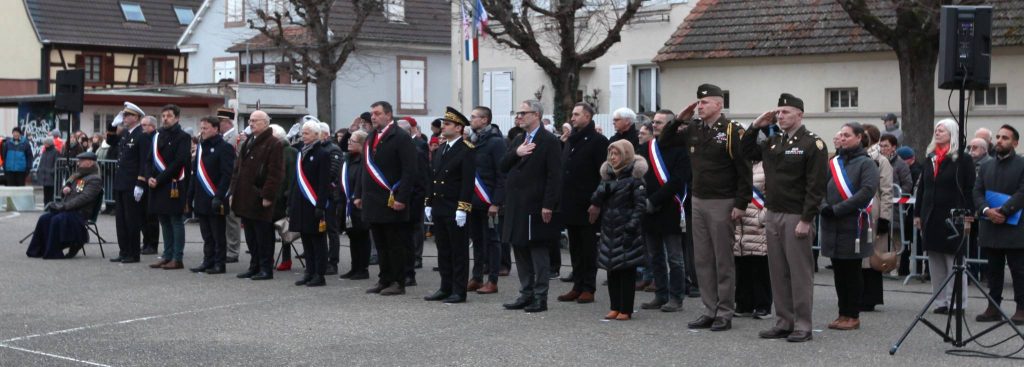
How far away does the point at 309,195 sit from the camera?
15.2 meters

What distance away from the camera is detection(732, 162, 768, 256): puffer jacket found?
485 inches

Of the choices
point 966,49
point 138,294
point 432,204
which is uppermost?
point 966,49

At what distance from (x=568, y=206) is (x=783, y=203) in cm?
275

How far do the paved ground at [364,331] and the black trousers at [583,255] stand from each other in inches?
10.4

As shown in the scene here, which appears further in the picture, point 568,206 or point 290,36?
point 290,36

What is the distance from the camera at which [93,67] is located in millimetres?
60125

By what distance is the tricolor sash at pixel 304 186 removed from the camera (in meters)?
15.2

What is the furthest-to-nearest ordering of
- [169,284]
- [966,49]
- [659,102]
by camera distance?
1. [659,102]
2. [169,284]
3. [966,49]

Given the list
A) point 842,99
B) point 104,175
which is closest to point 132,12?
point 104,175

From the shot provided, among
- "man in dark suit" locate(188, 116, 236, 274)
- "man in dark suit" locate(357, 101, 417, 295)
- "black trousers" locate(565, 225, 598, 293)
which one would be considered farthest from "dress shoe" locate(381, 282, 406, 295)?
"man in dark suit" locate(188, 116, 236, 274)

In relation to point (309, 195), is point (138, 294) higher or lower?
lower

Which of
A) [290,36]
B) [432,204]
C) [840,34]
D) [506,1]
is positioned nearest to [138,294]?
[432,204]

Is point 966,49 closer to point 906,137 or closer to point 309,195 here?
point 309,195

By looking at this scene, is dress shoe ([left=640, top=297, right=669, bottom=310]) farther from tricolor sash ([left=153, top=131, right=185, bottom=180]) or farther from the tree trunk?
the tree trunk
